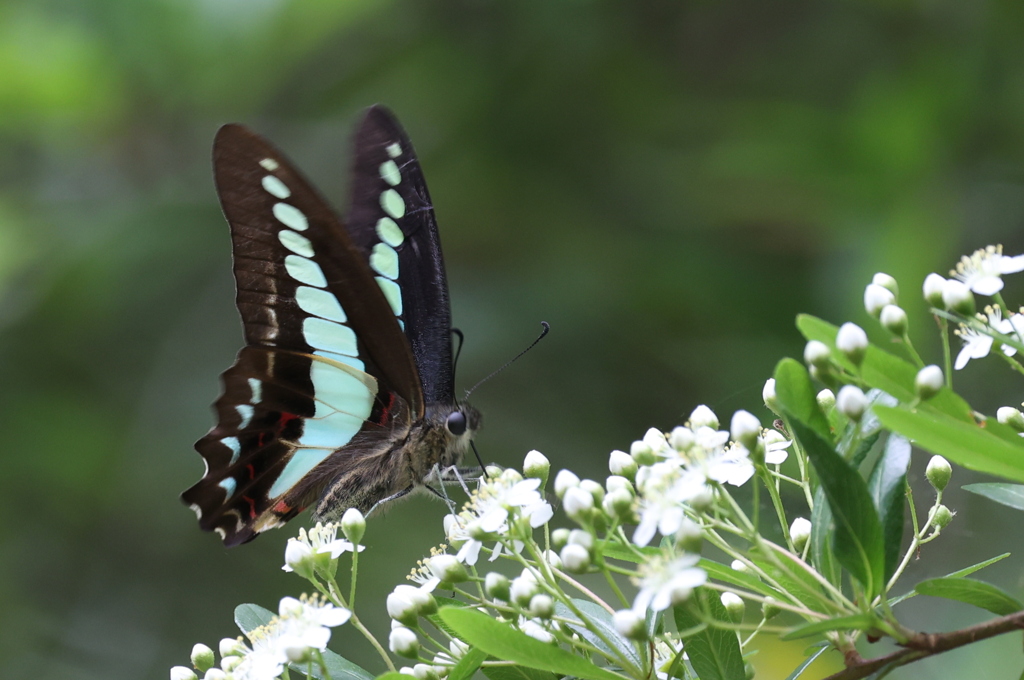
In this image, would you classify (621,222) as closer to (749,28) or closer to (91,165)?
(749,28)

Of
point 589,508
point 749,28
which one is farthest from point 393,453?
point 749,28

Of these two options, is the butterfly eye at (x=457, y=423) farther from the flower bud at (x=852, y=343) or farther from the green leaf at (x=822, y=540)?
the flower bud at (x=852, y=343)

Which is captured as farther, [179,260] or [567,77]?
[567,77]

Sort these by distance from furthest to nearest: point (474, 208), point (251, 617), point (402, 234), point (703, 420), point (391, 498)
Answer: point (474, 208) → point (402, 234) → point (391, 498) → point (251, 617) → point (703, 420)

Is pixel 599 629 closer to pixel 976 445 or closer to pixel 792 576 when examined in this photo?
pixel 792 576

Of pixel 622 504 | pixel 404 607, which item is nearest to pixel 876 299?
pixel 622 504

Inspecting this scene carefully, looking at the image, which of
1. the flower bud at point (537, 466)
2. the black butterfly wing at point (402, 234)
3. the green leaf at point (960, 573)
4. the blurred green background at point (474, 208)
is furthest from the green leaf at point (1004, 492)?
the blurred green background at point (474, 208)
